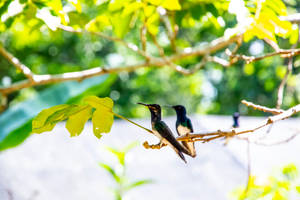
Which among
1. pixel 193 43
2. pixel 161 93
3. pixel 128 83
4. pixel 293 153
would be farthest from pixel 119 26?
pixel 128 83

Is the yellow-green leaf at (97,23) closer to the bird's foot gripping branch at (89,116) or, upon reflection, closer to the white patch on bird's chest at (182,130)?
the white patch on bird's chest at (182,130)

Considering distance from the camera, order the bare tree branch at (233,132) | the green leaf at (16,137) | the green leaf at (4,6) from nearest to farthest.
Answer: the bare tree branch at (233,132) → the green leaf at (4,6) → the green leaf at (16,137)

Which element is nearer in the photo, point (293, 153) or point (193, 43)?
point (293, 153)

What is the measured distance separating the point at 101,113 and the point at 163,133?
0.26 meters

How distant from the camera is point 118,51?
12906mm

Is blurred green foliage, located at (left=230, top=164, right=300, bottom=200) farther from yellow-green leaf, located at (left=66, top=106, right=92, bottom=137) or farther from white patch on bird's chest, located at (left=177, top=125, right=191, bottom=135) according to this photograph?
yellow-green leaf, located at (left=66, top=106, right=92, bottom=137)

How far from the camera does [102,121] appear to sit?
1553 millimetres

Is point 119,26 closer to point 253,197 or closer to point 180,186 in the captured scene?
point 253,197

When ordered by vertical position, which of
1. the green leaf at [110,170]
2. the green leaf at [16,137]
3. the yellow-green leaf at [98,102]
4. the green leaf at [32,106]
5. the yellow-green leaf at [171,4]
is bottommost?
the green leaf at [32,106]

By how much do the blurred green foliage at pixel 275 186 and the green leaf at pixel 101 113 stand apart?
44.1 inches

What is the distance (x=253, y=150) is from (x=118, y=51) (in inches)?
306

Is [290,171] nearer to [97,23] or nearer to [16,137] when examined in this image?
[97,23]

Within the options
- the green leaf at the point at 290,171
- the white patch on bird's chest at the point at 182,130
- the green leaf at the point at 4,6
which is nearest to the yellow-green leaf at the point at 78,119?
the white patch on bird's chest at the point at 182,130

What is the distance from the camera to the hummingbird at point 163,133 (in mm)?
1438
